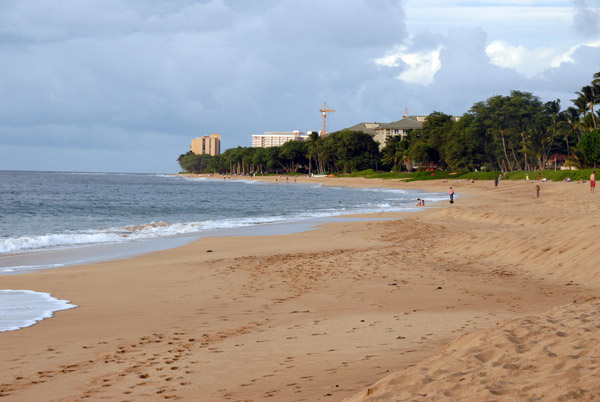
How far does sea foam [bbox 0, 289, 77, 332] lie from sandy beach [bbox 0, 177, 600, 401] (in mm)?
348

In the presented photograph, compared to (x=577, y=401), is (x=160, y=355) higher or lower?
lower

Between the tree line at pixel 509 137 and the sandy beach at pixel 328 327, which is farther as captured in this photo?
the tree line at pixel 509 137

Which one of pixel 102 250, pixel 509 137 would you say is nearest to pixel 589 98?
pixel 509 137

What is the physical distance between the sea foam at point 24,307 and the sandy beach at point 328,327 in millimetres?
348

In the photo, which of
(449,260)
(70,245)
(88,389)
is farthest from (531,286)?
(70,245)

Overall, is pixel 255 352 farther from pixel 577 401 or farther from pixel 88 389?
pixel 577 401

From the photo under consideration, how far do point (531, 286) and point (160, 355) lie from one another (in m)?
7.91

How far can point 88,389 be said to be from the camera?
5.80 metres

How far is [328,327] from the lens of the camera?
8.36 meters

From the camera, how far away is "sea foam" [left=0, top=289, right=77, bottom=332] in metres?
9.10

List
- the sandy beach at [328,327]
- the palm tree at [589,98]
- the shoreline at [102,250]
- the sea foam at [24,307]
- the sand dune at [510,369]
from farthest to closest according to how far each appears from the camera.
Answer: the palm tree at [589,98], the shoreline at [102,250], the sea foam at [24,307], the sandy beach at [328,327], the sand dune at [510,369]

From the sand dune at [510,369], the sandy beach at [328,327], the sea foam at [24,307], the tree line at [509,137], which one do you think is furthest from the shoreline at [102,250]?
the tree line at [509,137]

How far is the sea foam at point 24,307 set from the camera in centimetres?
910

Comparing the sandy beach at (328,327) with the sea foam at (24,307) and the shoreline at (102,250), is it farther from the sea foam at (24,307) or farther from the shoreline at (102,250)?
the shoreline at (102,250)
